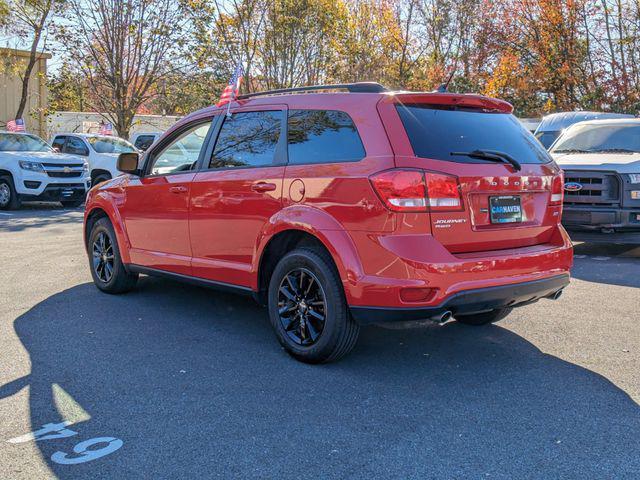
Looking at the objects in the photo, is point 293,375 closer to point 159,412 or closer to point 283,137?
point 159,412

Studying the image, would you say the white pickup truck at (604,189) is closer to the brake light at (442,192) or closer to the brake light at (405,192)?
the brake light at (442,192)

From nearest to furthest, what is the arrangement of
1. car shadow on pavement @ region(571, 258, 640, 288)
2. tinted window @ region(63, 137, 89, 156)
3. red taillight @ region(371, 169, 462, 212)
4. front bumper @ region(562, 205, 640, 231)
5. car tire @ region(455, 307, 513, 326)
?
1. red taillight @ region(371, 169, 462, 212)
2. car tire @ region(455, 307, 513, 326)
3. car shadow on pavement @ region(571, 258, 640, 288)
4. front bumper @ region(562, 205, 640, 231)
5. tinted window @ region(63, 137, 89, 156)

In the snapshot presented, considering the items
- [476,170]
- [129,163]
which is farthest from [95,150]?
[476,170]

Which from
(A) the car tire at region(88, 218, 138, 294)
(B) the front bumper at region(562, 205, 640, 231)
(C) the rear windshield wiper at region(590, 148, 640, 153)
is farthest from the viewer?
(C) the rear windshield wiper at region(590, 148, 640, 153)

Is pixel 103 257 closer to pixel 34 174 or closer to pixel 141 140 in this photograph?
pixel 34 174

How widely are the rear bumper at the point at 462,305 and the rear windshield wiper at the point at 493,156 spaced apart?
80 centimetres

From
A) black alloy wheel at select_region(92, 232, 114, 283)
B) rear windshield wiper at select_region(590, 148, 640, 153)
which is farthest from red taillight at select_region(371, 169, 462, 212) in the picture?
rear windshield wiper at select_region(590, 148, 640, 153)

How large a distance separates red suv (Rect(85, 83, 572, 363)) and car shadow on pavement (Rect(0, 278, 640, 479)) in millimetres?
428

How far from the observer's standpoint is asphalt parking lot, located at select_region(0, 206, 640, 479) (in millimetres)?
3271

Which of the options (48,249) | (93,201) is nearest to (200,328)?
(93,201)

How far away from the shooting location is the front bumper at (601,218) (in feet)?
28.7

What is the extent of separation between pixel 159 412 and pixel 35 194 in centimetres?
1426

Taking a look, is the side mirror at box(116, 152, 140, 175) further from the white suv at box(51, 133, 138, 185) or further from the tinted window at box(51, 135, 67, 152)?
the tinted window at box(51, 135, 67, 152)

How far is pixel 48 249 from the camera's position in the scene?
9961 mm
